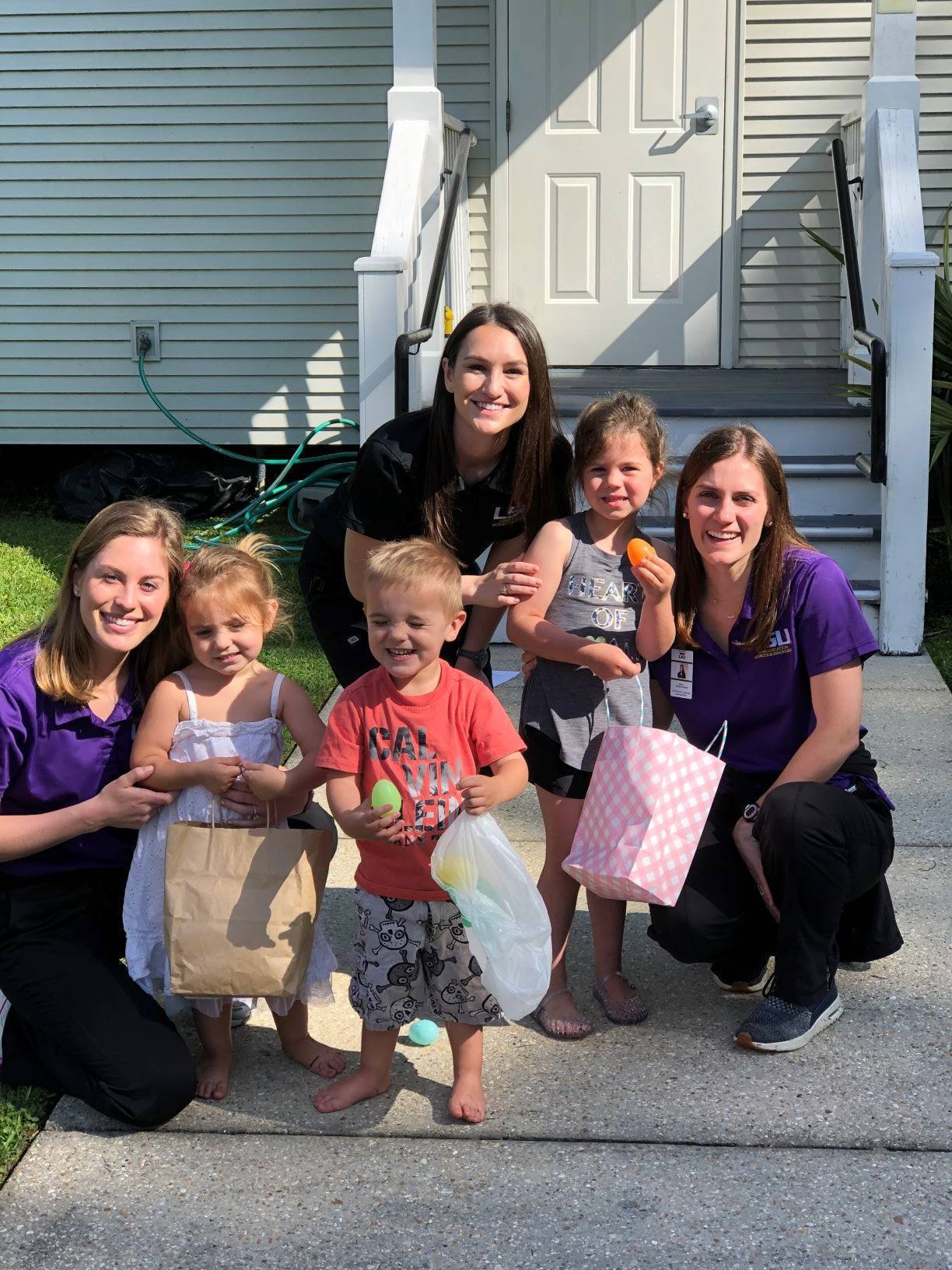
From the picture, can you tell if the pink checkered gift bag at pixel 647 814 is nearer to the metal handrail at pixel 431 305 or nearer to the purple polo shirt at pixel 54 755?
the purple polo shirt at pixel 54 755

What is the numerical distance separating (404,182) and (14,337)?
373 cm

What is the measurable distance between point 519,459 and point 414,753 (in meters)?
0.86

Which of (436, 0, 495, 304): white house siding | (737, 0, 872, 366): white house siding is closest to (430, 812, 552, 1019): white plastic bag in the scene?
(436, 0, 495, 304): white house siding

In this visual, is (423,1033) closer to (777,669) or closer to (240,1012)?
(240,1012)

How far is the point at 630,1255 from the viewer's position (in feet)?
7.50

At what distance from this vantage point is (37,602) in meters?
6.60

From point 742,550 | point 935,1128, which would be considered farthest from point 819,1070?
point 742,550

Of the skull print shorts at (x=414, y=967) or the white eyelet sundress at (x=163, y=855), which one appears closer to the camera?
the skull print shorts at (x=414, y=967)

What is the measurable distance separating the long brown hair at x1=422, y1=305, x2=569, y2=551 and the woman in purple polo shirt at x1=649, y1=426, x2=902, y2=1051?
34 cm

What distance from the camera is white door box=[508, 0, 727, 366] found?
7980 millimetres

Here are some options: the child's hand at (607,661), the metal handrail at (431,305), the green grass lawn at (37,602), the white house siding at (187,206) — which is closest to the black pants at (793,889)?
the child's hand at (607,661)

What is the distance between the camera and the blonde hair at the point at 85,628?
2848 millimetres

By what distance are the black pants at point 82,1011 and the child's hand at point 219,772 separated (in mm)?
430

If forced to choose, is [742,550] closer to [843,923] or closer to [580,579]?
[580,579]
